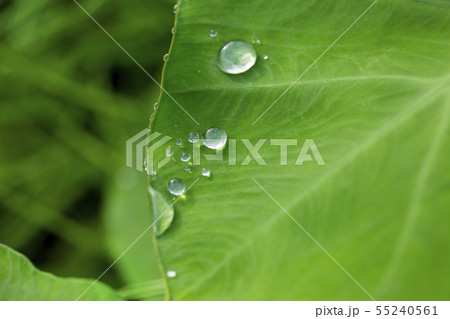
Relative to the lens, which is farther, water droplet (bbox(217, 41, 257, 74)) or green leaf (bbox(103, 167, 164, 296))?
green leaf (bbox(103, 167, 164, 296))

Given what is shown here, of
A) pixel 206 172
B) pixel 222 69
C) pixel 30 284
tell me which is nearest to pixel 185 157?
pixel 206 172

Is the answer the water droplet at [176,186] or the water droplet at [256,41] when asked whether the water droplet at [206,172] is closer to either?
the water droplet at [176,186]

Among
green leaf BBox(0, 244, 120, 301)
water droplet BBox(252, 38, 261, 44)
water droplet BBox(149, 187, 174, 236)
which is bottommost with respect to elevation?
green leaf BBox(0, 244, 120, 301)

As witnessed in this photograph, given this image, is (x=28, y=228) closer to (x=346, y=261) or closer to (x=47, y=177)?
(x=47, y=177)

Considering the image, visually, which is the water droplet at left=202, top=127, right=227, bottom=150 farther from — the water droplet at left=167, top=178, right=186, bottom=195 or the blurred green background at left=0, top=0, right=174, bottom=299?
the blurred green background at left=0, top=0, right=174, bottom=299

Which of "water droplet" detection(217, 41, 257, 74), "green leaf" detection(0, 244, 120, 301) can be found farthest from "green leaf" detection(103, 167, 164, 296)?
"water droplet" detection(217, 41, 257, 74)
